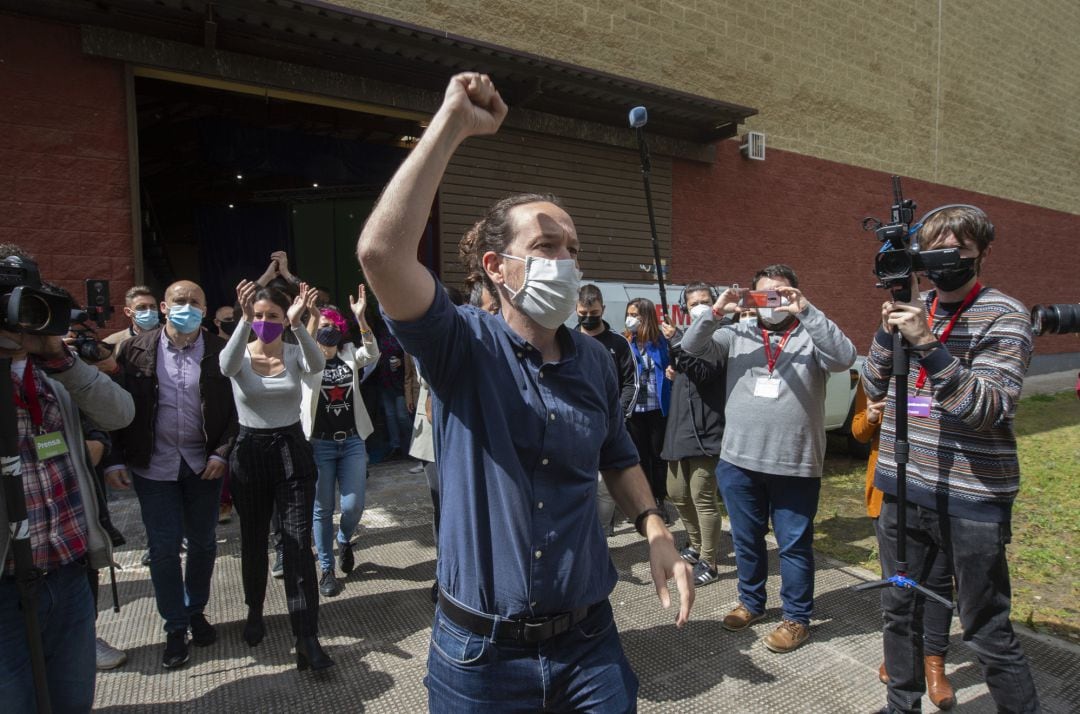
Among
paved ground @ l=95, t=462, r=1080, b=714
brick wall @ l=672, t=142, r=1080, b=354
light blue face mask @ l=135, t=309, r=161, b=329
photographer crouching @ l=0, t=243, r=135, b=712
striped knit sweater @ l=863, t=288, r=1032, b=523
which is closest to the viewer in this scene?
photographer crouching @ l=0, t=243, r=135, b=712

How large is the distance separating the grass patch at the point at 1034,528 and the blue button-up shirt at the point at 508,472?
3.78 meters

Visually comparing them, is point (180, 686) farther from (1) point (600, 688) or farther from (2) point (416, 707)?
(1) point (600, 688)

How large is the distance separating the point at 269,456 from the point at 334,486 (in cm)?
88

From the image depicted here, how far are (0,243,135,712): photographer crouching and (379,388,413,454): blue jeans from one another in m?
5.41

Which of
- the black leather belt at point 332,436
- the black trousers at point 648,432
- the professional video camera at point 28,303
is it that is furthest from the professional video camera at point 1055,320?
the black leather belt at point 332,436

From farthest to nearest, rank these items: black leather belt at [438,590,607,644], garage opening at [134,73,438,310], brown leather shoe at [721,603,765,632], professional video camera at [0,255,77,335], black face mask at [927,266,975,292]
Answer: garage opening at [134,73,438,310] → brown leather shoe at [721,603,765,632] → black face mask at [927,266,975,292] → professional video camera at [0,255,77,335] → black leather belt at [438,590,607,644]

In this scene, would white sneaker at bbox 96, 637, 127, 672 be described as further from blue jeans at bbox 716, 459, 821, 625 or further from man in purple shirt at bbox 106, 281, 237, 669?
blue jeans at bbox 716, 459, 821, 625

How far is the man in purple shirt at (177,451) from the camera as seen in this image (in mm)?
3535

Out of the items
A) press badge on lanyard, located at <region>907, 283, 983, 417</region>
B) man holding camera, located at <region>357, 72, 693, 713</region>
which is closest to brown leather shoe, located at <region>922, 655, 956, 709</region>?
press badge on lanyard, located at <region>907, 283, 983, 417</region>

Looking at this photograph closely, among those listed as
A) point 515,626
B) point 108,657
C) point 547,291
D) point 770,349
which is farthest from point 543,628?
point 108,657

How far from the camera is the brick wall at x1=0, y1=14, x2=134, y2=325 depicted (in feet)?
19.6

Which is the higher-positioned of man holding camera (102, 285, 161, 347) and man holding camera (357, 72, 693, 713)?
man holding camera (102, 285, 161, 347)

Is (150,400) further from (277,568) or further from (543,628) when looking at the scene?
(543,628)

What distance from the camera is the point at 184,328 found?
371 cm
